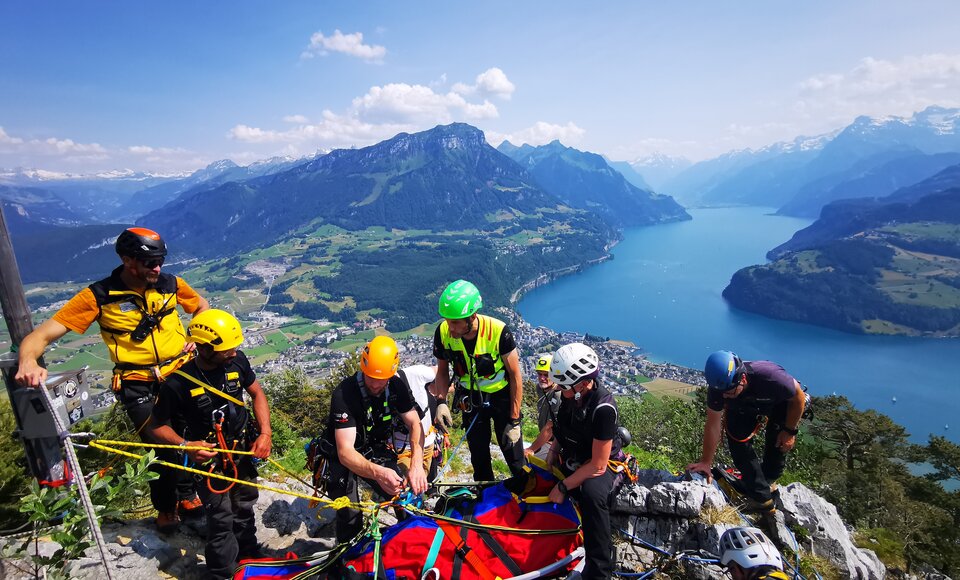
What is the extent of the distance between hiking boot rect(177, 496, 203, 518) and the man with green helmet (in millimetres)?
3132

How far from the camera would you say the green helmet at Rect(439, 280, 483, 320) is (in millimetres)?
5410

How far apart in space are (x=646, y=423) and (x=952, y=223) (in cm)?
19730

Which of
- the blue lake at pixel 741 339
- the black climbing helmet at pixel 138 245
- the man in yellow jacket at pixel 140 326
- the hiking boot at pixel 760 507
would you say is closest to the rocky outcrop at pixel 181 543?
the man in yellow jacket at pixel 140 326

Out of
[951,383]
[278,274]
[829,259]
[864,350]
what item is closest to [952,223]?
[829,259]

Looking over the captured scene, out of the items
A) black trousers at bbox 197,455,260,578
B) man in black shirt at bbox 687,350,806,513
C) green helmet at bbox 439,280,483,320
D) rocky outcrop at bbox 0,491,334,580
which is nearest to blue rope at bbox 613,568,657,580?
man in black shirt at bbox 687,350,806,513

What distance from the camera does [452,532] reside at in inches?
165

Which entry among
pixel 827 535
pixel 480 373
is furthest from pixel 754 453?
pixel 480 373

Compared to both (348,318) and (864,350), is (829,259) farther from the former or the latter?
(348,318)

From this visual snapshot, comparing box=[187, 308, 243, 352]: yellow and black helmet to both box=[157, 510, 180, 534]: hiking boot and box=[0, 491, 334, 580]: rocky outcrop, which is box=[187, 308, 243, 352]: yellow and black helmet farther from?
box=[157, 510, 180, 534]: hiking boot

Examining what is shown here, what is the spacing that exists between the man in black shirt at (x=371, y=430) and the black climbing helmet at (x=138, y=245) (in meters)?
2.54

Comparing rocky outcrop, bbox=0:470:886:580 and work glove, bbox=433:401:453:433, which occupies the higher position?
work glove, bbox=433:401:453:433

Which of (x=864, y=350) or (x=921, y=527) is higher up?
(x=921, y=527)

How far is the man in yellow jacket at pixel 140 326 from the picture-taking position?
4691 millimetres

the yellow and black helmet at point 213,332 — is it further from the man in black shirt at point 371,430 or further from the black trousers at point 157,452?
the man in black shirt at point 371,430
